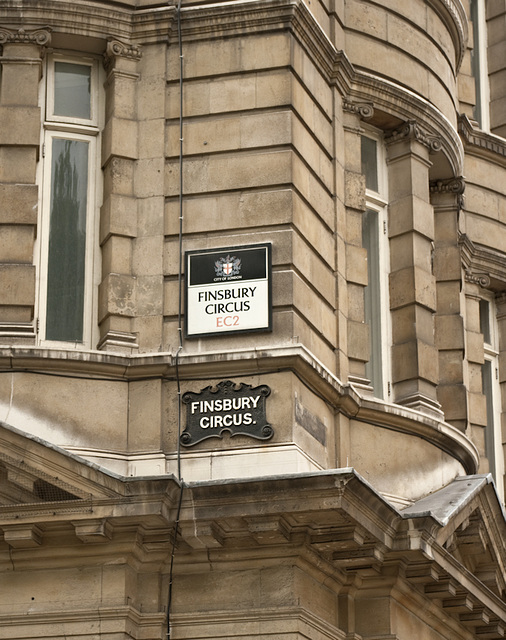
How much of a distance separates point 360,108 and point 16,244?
5444 mm

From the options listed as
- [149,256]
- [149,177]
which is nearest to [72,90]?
[149,177]

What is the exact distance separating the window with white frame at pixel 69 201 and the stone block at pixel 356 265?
11.0 ft

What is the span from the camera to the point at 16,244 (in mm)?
20109

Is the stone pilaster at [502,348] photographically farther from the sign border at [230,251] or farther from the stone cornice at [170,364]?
the sign border at [230,251]

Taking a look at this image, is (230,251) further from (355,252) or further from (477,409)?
(477,409)

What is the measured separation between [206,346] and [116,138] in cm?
306

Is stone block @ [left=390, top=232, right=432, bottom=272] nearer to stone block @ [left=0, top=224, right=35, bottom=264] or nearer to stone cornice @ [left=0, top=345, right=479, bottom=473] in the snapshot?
stone cornice @ [left=0, top=345, right=479, bottom=473]

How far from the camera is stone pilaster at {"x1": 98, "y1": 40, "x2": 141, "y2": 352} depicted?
19875 mm

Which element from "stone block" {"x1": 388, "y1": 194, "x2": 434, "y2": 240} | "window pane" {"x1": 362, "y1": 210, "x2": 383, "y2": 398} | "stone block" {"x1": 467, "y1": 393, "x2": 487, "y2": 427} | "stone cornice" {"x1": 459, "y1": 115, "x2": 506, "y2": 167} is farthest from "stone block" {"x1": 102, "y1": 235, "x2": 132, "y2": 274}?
"stone cornice" {"x1": 459, "y1": 115, "x2": 506, "y2": 167}

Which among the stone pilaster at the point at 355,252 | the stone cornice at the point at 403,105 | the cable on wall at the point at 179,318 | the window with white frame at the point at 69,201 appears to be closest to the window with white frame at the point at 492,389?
the stone cornice at the point at 403,105

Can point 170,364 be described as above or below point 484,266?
below

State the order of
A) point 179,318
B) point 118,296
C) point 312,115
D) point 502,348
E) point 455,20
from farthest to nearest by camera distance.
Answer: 1. point 502,348
2. point 455,20
3. point 312,115
4. point 118,296
5. point 179,318

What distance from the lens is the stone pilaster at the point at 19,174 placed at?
1983 centimetres

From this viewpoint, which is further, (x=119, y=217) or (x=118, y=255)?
(x=119, y=217)
